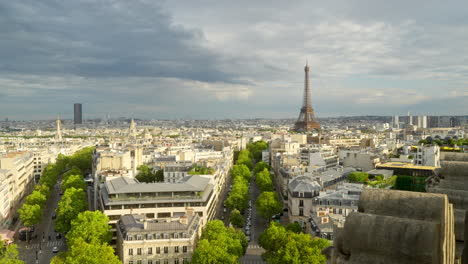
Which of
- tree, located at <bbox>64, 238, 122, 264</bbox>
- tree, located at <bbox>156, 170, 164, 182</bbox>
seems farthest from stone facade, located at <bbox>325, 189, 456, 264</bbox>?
tree, located at <bbox>156, 170, 164, 182</bbox>

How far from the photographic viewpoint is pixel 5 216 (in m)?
57.1

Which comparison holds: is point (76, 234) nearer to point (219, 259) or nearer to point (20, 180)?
point (219, 259)

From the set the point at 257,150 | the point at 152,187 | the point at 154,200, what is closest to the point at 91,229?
the point at 154,200

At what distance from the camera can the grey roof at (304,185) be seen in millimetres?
50625

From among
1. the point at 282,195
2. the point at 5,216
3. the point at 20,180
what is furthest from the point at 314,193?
the point at 20,180

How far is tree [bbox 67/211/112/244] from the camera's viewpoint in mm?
39125

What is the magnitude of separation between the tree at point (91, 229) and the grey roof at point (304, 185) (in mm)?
23343

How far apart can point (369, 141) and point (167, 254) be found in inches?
4102

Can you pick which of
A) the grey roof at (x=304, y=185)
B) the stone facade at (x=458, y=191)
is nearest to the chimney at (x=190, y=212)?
the grey roof at (x=304, y=185)

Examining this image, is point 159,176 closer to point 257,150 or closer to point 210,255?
point 210,255

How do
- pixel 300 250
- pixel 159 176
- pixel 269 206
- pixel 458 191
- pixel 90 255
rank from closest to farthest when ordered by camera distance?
1. pixel 458 191
2. pixel 300 250
3. pixel 90 255
4. pixel 269 206
5. pixel 159 176

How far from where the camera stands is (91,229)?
39375 mm

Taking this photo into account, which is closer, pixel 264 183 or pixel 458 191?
pixel 458 191

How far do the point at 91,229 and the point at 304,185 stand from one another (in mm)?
26059
